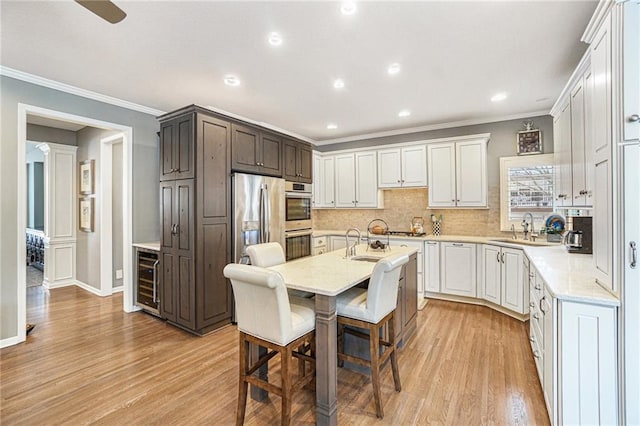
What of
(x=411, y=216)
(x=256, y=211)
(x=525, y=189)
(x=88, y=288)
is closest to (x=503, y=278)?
(x=525, y=189)

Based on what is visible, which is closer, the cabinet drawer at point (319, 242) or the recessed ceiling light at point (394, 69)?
the recessed ceiling light at point (394, 69)

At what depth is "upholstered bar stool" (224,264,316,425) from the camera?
5.42 feet

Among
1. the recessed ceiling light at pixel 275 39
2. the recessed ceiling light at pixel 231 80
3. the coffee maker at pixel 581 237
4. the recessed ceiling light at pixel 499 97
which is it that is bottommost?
the coffee maker at pixel 581 237

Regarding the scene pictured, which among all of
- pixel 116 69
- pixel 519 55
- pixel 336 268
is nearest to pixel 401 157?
pixel 519 55

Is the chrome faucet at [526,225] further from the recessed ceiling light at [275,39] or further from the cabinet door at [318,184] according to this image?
the recessed ceiling light at [275,39]

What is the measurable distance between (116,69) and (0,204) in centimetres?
179

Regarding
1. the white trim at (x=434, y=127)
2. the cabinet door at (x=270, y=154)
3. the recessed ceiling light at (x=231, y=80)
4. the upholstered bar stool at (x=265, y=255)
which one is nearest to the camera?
the upholstered bar stool at (x=265, y=255)

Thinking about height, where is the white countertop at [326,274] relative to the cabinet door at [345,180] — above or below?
below

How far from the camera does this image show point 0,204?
2916 millimetres

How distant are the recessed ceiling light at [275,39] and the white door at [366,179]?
3104 mm

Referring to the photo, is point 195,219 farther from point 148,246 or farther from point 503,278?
point 503,278

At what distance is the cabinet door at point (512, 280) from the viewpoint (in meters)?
3.52

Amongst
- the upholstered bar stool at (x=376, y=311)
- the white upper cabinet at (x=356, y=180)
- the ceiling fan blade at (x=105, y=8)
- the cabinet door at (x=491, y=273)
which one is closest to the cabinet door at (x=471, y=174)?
the cabinet door at (x=491, y=273)

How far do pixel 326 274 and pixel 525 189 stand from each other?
3766 millimetres
